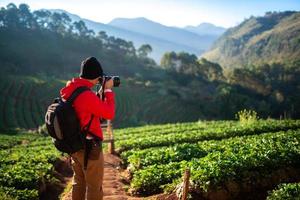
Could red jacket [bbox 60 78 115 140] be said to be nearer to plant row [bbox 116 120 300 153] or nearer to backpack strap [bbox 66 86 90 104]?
backpack strap [bbox 66 86 90 104]

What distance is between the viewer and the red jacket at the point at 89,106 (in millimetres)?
5637

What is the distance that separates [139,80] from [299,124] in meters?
82.5

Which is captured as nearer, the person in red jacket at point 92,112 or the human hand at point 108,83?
the person in red jacket at point 92,112

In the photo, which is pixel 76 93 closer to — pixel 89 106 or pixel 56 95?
pixel 89 106

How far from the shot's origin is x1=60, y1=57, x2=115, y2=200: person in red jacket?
566 centimetres

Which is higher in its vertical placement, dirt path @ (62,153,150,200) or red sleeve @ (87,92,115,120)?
red sleeve @ (87,92,115,120)

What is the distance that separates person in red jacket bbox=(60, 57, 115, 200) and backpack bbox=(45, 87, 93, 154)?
0.33 feet

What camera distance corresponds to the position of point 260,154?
9555 mm

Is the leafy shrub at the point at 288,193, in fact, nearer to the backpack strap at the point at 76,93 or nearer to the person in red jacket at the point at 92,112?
the person in red jacket at the point at 92,112

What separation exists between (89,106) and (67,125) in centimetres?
46

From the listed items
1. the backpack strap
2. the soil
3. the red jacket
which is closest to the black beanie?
the red jacket

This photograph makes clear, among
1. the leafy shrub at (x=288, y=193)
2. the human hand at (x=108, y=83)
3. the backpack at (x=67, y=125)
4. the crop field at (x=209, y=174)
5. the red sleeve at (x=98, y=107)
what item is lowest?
the crop field at (x=209, y=174)

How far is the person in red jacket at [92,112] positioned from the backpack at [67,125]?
100 millimetres

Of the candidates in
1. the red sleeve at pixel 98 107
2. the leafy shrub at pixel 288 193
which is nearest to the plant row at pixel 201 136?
the leafy shrub at pixel 288 193
